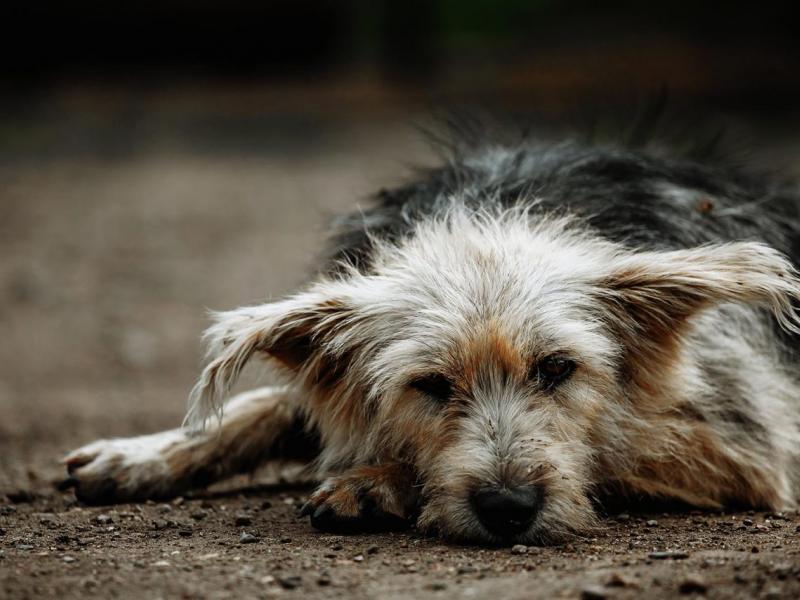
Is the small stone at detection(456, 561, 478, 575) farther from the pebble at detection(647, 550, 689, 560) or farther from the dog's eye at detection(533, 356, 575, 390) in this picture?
the dog's eye at detection(533, 356, 575, 390)

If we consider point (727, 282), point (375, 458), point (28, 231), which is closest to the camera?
point (727, 282)

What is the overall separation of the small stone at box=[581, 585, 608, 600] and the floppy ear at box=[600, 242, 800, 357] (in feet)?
5.33

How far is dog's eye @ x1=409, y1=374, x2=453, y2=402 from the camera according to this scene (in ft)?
15.0

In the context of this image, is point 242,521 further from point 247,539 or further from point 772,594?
point 772,594

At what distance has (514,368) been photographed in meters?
4.45

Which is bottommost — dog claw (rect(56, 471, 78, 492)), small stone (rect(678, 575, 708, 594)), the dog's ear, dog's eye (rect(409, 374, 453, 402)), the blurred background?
small stone (rect(678, 575, 708, 594))

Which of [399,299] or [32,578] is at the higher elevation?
[399,299]

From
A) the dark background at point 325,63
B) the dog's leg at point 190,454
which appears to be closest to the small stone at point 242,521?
the dog's leg at point 190,454

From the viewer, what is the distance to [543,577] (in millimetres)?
3664

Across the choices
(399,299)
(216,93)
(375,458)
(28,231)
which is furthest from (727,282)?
(216,93)

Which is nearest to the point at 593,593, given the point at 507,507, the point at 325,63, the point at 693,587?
the point at 693,587

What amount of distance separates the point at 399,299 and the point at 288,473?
6.27 ft

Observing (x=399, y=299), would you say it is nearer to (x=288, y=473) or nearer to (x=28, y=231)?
(x=288, y=473)

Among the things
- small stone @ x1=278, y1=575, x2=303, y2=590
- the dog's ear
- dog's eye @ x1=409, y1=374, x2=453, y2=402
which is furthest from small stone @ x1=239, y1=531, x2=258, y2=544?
dog's eye @ x1=409, y1=374, x2=453, y2=402
